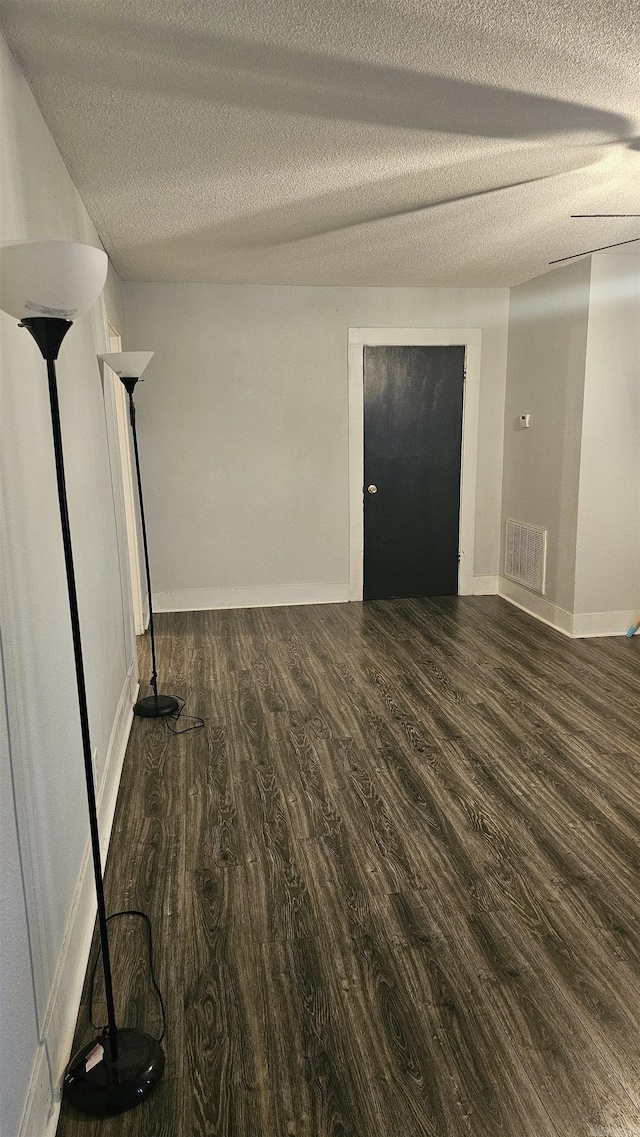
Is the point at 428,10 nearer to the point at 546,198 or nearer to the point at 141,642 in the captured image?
the point at 546,198

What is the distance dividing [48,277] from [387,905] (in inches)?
77.9

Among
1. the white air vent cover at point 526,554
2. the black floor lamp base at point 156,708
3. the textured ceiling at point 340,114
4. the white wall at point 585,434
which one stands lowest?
the black floor lamp base at point 156,708

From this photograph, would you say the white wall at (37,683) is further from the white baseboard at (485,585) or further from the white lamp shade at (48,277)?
the white baseboard at (485,585)

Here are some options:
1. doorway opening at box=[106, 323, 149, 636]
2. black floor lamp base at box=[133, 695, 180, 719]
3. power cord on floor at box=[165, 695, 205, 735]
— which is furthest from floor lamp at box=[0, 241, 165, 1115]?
doorway opening at box=[106, 323, 149, 636]

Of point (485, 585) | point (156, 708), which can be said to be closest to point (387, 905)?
point (156, 708)

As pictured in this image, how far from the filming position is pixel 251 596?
5703 millimetres

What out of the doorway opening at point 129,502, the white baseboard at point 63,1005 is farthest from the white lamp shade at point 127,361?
the white baseboard at point 63,1005

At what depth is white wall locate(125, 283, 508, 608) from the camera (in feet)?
17.3

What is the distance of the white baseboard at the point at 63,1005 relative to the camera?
149 centimetres

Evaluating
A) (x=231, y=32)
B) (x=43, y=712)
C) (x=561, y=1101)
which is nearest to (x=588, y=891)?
(x=561, y=1101)

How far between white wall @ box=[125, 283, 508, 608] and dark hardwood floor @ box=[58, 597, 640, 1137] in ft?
5.17

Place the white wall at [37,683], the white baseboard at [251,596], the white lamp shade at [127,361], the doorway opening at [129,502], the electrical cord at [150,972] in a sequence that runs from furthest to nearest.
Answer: the white baseboard at [251,596]
the doorway opening at [129,502]
the white lamp shade at [127,361]
the electrical cord at [150,972]
the white wall at [37,683]

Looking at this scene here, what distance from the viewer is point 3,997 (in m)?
1.30

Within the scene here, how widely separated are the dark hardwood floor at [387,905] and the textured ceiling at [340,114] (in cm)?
240
